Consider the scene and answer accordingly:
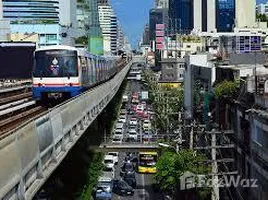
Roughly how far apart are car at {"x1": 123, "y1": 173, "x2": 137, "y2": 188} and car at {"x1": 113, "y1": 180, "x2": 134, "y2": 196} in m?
1.01

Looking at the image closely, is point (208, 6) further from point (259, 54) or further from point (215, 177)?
point (215, 177)

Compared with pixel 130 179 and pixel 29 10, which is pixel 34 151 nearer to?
pixel 130 179

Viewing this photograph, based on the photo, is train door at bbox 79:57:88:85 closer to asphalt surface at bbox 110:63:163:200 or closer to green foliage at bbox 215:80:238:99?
green foliage at bbox 215:80:238:99

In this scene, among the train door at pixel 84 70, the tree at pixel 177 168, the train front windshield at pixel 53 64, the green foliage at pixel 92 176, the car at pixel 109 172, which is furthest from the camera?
the car at pixel 109 172

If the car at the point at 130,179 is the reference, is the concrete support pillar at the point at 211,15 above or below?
above

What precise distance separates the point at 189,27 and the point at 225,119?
155m

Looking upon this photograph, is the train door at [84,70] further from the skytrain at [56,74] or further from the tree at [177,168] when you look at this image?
the tree at [177,168]

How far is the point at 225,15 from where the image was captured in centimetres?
17162

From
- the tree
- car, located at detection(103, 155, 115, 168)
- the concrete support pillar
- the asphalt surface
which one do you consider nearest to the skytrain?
the tree

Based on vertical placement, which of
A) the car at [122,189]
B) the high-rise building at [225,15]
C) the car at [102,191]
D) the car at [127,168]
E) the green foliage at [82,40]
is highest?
the high-rise building at [225,15]

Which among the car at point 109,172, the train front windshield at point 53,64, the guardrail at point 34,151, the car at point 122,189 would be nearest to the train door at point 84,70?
the train front windshield at point 53,64

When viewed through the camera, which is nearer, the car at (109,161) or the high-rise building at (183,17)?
the car at (109,161)

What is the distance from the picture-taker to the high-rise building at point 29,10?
144375 mm

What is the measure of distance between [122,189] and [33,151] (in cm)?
3121
